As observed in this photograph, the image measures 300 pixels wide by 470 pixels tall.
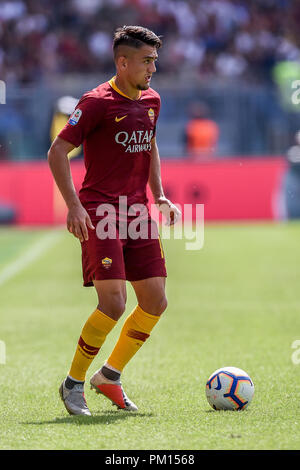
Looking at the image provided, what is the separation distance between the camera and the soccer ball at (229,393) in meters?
5.11

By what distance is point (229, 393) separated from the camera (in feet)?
16.8

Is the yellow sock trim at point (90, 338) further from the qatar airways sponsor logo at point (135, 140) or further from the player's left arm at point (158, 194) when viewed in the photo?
the qatar airways sponsor logo at point (135, 140)

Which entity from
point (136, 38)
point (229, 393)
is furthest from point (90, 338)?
point (136, 38)

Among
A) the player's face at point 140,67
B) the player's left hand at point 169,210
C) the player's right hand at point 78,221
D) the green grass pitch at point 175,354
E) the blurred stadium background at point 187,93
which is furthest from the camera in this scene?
the blurred stadium background at point 187,93

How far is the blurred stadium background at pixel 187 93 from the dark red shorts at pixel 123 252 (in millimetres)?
14082

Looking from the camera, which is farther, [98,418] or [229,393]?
[229,393]

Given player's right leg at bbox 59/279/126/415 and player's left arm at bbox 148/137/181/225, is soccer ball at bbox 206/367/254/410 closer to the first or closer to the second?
player's right leg at bbox 59/279/126/415

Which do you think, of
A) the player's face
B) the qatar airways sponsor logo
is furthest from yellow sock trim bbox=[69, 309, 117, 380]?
the player's face

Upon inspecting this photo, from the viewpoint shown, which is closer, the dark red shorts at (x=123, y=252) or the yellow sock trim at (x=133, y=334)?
the dark red shorts at (x=123, y=252)

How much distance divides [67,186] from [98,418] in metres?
1.29

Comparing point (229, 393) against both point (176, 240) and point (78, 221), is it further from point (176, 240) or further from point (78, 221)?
point (176, 240)

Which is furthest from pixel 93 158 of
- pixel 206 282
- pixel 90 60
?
pixel 90 60

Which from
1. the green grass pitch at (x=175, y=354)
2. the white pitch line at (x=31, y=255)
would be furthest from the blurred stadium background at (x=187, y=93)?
the green grass pitch at (x=175, y=354)

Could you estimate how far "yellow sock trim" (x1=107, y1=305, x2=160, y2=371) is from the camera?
5.42 metres
